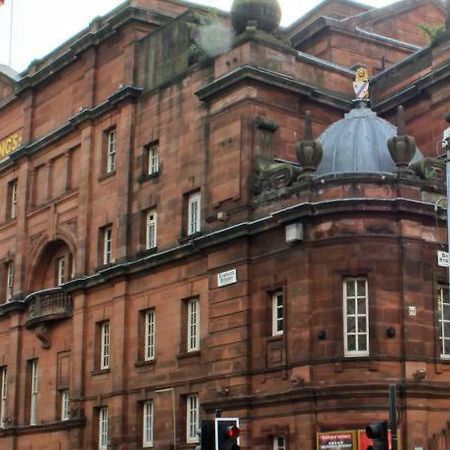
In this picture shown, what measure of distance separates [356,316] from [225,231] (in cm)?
595

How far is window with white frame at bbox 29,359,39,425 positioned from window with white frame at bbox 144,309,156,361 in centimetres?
898

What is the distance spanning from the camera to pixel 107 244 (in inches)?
1741

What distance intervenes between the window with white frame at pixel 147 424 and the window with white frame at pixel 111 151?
10.3 m

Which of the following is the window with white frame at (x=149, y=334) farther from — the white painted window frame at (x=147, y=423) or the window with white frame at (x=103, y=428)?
the window with white frame at (x=103, y=428)

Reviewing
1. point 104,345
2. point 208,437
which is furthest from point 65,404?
point 208,437

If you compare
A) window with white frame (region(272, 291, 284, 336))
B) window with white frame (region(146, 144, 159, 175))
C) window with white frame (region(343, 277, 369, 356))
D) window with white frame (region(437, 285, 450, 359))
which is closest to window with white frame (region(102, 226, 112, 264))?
window with white frame (region(146, 144, 159, 175))

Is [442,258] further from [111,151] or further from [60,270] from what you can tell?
[60,270]

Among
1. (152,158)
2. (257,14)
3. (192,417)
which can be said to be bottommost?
(192,417)

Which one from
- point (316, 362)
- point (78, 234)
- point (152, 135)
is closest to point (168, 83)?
point (152, 135)

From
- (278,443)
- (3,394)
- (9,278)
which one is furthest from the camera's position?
(9,278)

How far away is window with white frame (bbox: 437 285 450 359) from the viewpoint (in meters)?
32.9

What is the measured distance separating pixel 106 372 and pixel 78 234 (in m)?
6.57

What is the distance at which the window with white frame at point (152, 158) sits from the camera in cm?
4222

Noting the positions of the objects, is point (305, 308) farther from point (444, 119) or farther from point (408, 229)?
point (444, 119)
